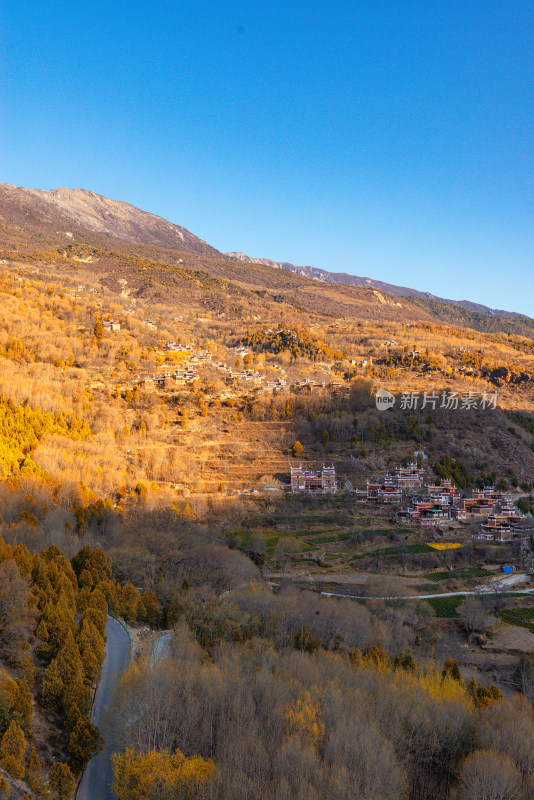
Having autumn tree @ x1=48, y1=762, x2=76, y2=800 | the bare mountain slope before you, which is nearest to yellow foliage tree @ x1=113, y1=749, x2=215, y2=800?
autumn tree @ x1=48, y1=762, x2=76, y2=800

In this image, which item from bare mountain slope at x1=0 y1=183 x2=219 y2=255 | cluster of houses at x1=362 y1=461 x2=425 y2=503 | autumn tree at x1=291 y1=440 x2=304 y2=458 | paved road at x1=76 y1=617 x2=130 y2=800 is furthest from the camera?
bare mountain slope at x1=0 y1=183 x2=219 y2=255

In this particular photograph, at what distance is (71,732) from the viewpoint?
11.5 metres

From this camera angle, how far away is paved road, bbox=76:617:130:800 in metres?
10.8

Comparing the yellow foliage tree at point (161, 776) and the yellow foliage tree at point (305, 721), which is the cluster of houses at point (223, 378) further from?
the yellow foliage tree at point (161, 776)

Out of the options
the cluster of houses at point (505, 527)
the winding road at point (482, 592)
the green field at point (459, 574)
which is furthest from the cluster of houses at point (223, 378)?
the winding road at point (482, 592)

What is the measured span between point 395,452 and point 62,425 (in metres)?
28.0

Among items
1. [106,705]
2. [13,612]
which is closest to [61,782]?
[106,705]

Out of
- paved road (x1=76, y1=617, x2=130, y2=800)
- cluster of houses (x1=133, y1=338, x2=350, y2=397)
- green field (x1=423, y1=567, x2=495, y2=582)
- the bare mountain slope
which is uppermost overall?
the bare mountain slope

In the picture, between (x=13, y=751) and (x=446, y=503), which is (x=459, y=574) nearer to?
(x=446, y=503)

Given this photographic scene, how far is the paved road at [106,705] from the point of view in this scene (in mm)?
10763

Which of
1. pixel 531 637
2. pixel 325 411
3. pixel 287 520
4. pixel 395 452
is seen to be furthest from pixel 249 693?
pixel 325 411

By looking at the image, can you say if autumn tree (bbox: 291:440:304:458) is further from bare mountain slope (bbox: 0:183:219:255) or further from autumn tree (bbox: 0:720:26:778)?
bare mountain slope (bbox: 0:183:219:255)

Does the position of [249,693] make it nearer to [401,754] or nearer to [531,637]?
[401,754]

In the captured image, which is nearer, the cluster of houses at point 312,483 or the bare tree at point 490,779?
the bare tree at point 490,779
